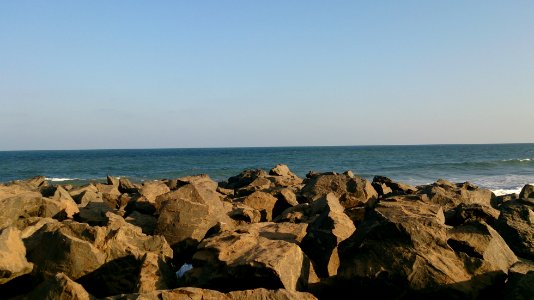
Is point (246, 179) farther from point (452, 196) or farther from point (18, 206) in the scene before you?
point (18, 206)

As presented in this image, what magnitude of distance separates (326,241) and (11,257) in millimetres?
4184

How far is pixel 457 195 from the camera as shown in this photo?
11266mm

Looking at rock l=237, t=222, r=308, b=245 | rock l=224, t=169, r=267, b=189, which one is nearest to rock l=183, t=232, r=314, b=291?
rock l=237, t=222, r=308, b=245

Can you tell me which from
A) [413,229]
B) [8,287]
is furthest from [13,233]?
[413,229]

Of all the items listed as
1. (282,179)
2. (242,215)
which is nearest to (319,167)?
(282,179)

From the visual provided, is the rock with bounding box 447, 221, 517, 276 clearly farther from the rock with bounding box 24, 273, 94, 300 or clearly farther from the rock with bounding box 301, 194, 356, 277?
the rock with bounding box 24, 273, 94, 300

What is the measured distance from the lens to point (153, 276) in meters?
5.78

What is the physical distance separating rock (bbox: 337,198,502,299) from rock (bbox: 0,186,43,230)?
21.3 ft

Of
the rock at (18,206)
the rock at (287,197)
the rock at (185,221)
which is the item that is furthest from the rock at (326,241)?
the rock at (18,206)

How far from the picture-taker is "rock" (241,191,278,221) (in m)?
10.6

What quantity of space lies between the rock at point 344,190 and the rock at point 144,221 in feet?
12.8

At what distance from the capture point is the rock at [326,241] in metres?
6.41

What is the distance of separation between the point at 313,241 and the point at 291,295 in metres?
2.18

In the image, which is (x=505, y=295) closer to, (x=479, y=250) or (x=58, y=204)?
(x=479, y=250)
